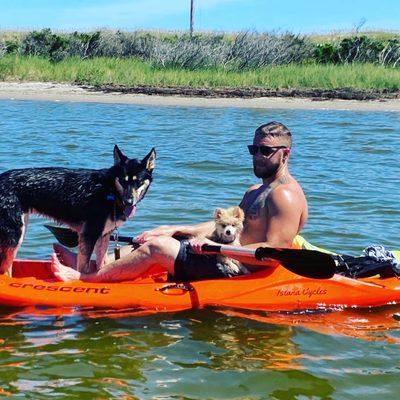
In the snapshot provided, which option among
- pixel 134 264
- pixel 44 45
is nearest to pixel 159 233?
pixel 134 264

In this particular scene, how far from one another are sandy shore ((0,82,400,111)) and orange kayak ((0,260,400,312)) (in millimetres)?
18116

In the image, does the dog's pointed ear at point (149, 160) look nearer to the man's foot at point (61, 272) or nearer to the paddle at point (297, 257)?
the paddle at point (297, 257)

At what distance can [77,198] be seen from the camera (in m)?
6.75

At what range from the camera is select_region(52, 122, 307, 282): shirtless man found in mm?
6418

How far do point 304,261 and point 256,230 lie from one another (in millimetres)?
475

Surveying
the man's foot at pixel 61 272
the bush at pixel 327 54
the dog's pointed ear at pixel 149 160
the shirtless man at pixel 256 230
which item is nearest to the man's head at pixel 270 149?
the shirtless man at pixel 256 230

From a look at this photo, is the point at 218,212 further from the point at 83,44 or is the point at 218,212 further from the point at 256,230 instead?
the point at 83,44

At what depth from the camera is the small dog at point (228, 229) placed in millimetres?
6445

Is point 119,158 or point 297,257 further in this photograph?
point 119,158

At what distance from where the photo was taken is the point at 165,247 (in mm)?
6613

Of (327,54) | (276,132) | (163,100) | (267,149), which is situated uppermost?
(327,54)

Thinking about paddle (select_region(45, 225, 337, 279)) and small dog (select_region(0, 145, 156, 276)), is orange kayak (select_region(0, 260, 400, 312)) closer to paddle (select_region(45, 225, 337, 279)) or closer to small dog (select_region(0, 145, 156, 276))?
paddle (select_region(45, 225, 337, 279))

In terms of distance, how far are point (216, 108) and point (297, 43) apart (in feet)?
27.4

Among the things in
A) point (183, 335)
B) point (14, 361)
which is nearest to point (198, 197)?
point (183, 335)
